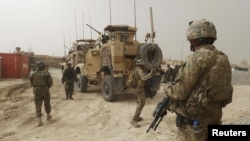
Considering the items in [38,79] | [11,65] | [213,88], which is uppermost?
[11,65]

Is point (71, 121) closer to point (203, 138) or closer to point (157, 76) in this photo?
point (157, 76)

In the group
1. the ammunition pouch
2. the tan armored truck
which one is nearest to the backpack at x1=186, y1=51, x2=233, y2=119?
the ammunition pouch

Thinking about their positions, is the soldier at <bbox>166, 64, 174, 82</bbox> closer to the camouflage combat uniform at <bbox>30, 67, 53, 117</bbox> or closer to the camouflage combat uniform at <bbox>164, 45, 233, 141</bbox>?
the camouflage combat uniform at <bbox>30, 67, 53, 117</bbox>

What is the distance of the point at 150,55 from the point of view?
10.6 m

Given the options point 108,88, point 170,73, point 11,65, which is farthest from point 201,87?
point 11,65

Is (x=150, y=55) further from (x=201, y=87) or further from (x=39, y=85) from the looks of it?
(x=201, y=87)

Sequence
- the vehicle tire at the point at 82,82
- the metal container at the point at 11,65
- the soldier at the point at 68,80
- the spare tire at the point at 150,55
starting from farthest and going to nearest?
1. the metal container at the point at 11,65
2. the vehicle tire at the point at 82,82
3. the soldier at the point at 68,80
4. the spare tire at the point at 150,55

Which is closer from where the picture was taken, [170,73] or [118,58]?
[118,58]

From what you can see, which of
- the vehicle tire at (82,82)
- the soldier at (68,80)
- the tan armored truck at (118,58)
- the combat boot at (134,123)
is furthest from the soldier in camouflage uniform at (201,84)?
the vehicle tire at (82,82)

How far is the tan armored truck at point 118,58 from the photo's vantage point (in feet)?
34.7

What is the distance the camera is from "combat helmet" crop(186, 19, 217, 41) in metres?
3.34

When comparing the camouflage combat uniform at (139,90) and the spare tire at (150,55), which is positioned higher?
the spare tire at (150,55)

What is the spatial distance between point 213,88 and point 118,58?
7.73 m

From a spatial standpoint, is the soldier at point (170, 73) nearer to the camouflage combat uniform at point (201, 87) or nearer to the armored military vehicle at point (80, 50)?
the armored military vehicle at point (80, 50)
